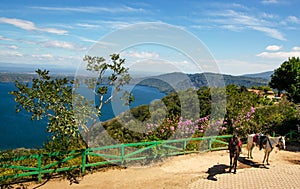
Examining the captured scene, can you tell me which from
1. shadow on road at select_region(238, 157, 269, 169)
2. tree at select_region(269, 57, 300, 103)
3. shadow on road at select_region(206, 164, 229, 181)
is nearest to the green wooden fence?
shadow on road at select_region(238, 157, 269, 169)

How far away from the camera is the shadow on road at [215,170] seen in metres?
9.20

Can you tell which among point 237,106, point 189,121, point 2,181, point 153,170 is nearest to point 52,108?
point 2,181

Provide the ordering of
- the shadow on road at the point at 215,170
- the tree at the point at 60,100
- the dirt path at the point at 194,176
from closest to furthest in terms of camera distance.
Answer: the tree at the point at 60,100 → the dirt path at the point at 194,176 → the shadow on road at the point at 215,170

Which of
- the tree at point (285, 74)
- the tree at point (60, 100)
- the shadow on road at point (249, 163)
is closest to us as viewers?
the tree at point (60, 100)

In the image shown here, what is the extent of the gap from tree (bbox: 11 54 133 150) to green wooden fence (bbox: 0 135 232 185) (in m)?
1.00

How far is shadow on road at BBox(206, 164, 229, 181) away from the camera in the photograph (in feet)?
30.2

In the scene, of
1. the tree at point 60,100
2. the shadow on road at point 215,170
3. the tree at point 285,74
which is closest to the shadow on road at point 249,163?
the shadow on road at point 215,170

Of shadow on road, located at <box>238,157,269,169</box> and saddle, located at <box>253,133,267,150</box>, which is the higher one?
saddle, located at <box>253,133,267,150</box>

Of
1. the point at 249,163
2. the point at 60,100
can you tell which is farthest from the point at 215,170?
the point at 60,100

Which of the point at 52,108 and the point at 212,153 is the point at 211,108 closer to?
the point at 212,153

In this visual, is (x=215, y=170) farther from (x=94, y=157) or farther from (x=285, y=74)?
(x=285, y=74)

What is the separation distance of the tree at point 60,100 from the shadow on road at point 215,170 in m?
4.51

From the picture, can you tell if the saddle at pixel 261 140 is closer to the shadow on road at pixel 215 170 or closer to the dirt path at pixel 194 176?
the dirt path at pixel 194 176

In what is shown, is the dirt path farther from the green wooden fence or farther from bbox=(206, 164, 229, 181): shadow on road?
the green wooden fence
